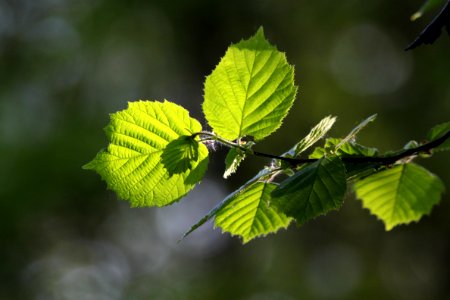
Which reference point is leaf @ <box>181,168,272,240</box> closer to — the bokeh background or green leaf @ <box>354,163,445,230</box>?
green leaf @ <box>354,163,445,230</box>

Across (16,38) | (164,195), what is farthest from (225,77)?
(16,38)

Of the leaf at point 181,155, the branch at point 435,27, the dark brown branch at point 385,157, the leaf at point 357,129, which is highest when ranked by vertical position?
the leaf at point 181,155

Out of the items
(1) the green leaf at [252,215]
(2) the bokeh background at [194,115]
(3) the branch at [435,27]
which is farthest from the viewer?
(2) the bokeh background at [194,115]

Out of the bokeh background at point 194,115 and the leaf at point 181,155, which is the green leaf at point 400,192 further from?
the bokeh background at point 194,115

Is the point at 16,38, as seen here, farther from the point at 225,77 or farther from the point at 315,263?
the point at 225,77

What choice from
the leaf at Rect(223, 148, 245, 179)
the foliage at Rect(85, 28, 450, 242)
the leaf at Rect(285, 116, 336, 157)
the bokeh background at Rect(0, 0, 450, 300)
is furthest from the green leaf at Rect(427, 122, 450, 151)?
the bokeh background at Rect(0, 0, 450, 300)

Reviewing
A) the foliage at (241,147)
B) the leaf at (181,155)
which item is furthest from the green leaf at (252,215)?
the leaf at (181,155)
